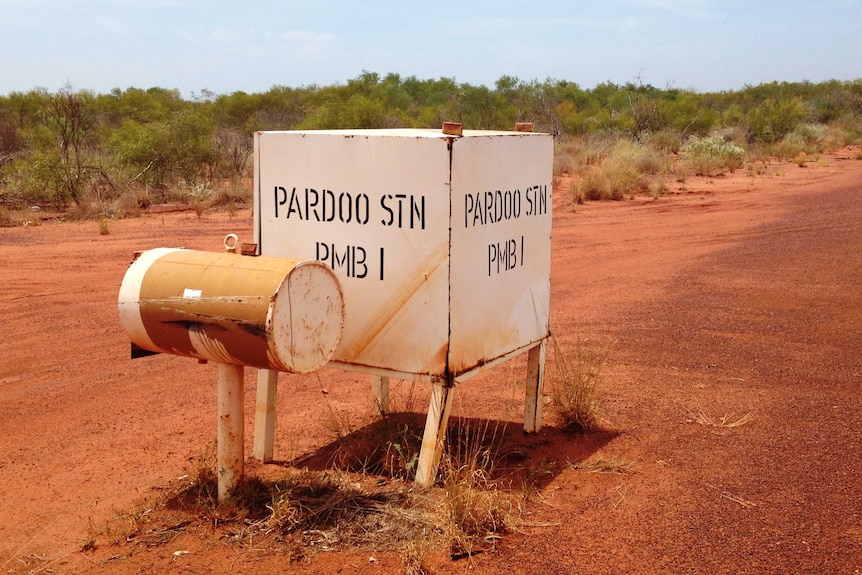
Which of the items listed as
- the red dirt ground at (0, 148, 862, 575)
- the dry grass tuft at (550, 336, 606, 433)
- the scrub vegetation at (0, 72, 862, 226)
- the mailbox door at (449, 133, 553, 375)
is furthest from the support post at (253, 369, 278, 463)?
the scrub vegetation at (0, 72, 862, 226)

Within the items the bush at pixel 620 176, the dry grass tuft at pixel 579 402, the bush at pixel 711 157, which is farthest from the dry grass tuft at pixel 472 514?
the bush at pixel 711 157

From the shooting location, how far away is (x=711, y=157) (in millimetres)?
23859

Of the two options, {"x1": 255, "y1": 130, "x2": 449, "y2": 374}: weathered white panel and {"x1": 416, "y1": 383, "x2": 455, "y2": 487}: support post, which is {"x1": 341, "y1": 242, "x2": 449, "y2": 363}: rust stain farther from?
{"x1": 416, "y1": 383, "x2": 455, "y2": 487}: support post

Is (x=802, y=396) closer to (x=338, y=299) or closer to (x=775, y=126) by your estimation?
(x=338, y=299)

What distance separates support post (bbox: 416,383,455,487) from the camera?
4273mm

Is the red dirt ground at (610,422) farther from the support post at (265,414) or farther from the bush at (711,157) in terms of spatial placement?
the bush at (711,157)

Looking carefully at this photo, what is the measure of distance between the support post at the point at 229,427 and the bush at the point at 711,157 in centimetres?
1979

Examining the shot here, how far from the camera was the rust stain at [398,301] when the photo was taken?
4156 mm

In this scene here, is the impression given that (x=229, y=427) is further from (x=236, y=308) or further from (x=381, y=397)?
(x=381, y=397)

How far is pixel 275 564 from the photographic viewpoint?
12.1 ft

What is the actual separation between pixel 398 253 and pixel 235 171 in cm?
1841

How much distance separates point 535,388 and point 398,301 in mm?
1197

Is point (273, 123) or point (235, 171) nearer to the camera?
point (235, 171)

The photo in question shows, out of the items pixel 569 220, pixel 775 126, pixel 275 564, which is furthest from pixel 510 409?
pixel 775 126
